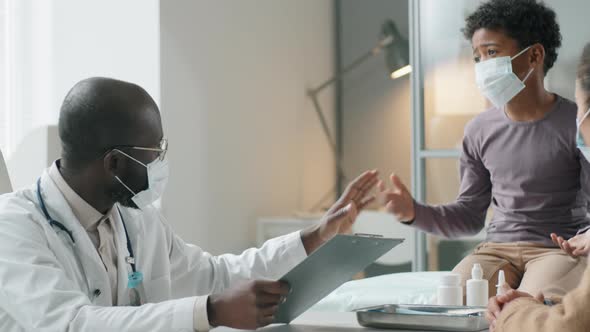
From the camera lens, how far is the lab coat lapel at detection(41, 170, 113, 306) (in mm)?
1681

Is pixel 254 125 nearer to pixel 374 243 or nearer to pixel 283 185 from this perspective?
pixel 283 185

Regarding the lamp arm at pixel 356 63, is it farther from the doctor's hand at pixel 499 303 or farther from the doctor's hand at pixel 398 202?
the doctor's hand at pixel 499 303

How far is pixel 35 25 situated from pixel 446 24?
6.34 ft

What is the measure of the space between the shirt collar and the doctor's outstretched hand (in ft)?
1.72

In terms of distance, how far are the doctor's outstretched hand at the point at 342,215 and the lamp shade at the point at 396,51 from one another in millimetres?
2859

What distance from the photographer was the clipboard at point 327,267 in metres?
1.47

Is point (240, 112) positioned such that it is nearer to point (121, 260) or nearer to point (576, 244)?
point (576, 244)

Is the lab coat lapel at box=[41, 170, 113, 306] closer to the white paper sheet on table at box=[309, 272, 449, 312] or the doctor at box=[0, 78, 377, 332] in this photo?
the doctor at box=[0, 78, 377, 332]

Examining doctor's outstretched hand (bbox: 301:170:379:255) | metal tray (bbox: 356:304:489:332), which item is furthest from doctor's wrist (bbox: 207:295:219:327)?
doctor's outstretched hand (bbox: 301:170:379:255)

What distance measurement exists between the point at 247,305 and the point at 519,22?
1.47 metres

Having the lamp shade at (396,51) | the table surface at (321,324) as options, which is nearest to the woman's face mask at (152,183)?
the table surface at (321,324)

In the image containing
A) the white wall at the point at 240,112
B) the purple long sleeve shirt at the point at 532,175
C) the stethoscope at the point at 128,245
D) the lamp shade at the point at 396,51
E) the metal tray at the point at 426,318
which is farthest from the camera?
the lamp shade at the point at 396,51

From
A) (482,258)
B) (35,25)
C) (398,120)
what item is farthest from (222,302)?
(398,120)

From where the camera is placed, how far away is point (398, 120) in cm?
515
